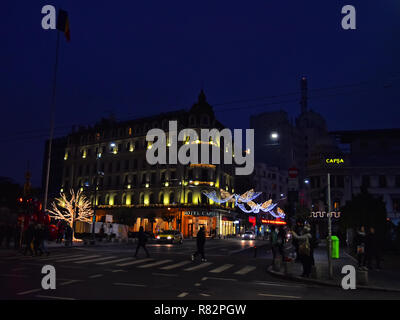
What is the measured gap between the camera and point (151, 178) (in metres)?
66.2

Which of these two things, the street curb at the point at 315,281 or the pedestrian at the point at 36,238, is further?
the pedestrian at the point at 36,238

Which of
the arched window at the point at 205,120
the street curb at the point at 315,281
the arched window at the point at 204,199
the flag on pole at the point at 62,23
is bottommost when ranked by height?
the street curb at the point at 315,281

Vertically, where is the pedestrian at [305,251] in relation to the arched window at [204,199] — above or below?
below

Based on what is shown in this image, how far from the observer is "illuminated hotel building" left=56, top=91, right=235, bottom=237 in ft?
204

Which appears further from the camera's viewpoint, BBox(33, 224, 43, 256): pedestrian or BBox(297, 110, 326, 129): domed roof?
BBox(297, 110, 326, 129): domed roof

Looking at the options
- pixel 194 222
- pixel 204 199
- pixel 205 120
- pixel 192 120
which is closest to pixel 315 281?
pixel 204 199

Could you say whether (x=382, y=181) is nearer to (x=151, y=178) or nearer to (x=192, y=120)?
(x=192, y=120)

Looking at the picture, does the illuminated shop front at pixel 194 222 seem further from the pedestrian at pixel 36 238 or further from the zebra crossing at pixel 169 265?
the zebra crossing at pixel 169 265

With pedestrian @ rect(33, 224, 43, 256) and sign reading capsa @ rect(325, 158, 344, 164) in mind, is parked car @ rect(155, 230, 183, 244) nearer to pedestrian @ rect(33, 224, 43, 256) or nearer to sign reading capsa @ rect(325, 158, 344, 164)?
pedestrian @ rect(33, 224, 43, 256)

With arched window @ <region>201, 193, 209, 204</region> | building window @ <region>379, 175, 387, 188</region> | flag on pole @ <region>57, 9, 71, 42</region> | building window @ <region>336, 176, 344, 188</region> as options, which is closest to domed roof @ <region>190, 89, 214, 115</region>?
arched window @ <region>201, 193, 209, 204</region>

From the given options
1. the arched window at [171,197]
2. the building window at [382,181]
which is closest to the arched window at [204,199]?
the arched window at [171,197]

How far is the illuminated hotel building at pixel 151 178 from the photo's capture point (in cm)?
6231
